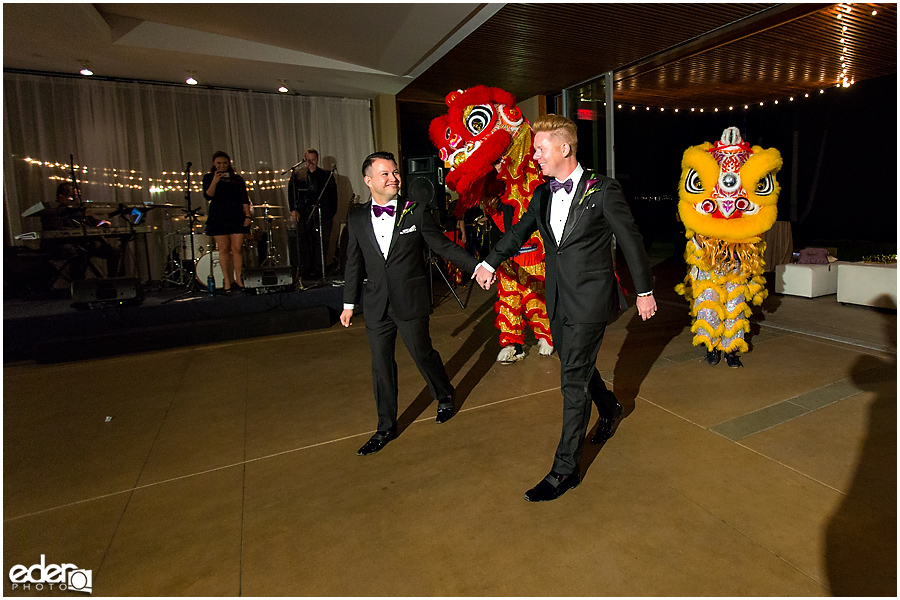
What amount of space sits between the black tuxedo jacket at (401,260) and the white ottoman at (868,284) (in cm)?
497

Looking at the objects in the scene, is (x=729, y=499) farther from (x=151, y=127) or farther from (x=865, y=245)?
(x=151, y=127)

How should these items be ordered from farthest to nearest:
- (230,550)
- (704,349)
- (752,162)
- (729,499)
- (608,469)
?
(704,349) < (752,162) < (608,469) < (729,499) < (230,550)

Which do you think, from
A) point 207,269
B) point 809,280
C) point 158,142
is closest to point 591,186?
point 809,280

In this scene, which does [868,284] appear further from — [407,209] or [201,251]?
[201,251]

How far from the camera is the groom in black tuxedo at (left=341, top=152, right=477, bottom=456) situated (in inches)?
106

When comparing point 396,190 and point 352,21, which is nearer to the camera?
point 396,190

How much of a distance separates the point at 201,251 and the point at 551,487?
670cm

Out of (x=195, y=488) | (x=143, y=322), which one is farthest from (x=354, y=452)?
(x=143, y=322)

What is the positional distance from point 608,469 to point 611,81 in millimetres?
6659

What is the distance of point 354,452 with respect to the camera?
2803mm

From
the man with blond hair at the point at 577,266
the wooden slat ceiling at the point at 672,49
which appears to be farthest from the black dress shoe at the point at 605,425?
the wooden slat ceiling at the point at 672,49

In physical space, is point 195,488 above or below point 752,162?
below

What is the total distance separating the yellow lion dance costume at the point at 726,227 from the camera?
3.58 metres

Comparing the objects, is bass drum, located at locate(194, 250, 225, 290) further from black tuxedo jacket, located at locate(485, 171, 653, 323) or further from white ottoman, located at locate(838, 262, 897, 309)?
white ottoman, located at locate(838, 262, 897, 309)
